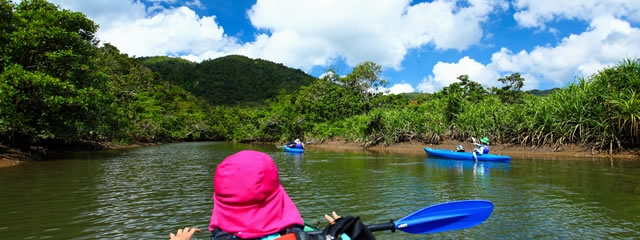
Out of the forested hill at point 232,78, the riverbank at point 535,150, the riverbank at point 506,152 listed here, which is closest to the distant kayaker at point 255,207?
the riverbank at point 506,152

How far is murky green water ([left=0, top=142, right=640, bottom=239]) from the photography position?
Result: 19.3 ft

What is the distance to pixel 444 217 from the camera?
3676 mm

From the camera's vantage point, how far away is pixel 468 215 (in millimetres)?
3895

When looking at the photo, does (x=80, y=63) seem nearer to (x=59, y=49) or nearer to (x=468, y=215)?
(x=59, y=49)

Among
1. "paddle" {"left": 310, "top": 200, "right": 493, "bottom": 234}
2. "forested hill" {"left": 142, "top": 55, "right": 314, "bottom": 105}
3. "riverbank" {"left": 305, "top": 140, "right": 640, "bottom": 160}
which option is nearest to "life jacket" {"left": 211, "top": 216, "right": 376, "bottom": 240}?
"paddle" {"left": 310, "top": 200, "right": 493, "bottom": 234}

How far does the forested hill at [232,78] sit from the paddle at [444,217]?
309ft

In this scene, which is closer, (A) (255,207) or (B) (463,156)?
(A) (255,207)

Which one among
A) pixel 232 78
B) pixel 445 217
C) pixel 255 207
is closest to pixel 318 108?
pixel 445 217

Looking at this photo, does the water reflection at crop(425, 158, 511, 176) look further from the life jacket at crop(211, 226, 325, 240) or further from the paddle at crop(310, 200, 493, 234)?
the life jacket at crop(211, 226, 325, 240)

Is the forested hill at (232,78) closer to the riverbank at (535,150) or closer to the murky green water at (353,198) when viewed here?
the riverbank at (535,150)

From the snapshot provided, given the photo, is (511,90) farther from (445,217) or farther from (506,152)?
(445,217)

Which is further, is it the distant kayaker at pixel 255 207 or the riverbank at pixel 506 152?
the riverbank at pixel 506 152

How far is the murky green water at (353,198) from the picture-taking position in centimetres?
588

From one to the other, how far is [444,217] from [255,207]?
2365 mm
